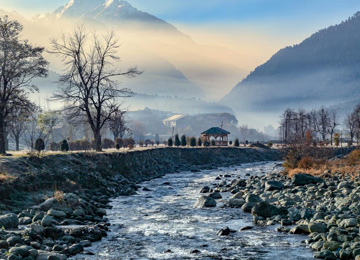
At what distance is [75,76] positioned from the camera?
44500mm

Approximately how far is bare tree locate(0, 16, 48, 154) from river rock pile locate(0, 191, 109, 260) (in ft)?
53.3

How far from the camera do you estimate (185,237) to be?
15844 millimetres

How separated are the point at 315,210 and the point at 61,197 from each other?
43.8ft

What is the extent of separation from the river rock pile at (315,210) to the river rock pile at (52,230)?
745 cm

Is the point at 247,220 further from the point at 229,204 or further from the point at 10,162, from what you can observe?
the point at 10,162

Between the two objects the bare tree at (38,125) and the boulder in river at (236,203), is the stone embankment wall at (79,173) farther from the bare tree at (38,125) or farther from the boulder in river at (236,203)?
the boulder in river at (236,203)

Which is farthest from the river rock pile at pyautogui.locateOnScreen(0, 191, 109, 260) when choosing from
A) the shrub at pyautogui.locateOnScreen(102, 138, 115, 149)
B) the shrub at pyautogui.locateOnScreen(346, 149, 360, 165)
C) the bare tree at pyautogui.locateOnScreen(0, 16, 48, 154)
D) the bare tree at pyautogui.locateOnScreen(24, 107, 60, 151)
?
the shrub at pyautogui.locateOnScreen(102, 138, 115, 149)

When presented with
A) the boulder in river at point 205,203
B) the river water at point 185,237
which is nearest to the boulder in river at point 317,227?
the river water at point 185,237

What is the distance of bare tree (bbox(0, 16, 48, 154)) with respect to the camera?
111ft

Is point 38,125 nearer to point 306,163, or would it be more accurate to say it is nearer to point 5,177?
point 5,177

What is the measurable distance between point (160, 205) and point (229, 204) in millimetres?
4323

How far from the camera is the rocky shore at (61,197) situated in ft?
44.7

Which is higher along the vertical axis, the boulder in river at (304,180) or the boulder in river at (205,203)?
the boulder in river at (304,180)

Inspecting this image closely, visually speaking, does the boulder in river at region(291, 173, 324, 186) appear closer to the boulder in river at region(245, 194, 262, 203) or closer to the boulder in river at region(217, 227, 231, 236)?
the boulder in river at region(245, 194, 262, 203)
